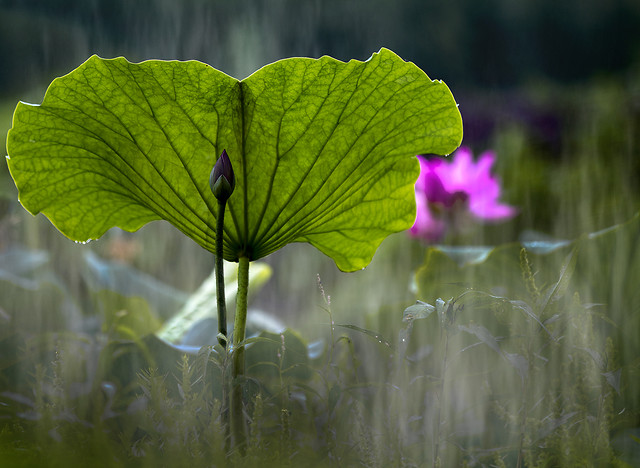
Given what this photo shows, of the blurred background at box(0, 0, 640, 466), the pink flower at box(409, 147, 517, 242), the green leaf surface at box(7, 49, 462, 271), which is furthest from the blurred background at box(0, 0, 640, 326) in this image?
the green leaf surface at box(7, 49, 462, 271)

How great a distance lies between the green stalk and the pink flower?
1.27 feet

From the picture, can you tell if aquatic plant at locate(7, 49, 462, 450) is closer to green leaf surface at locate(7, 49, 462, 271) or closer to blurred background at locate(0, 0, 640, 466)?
green leaf surface at locate(7, 49, 462, 271)

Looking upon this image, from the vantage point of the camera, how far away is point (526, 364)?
10.6 inches

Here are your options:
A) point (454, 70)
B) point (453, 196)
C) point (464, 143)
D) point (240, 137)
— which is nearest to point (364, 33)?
point (454, 70)

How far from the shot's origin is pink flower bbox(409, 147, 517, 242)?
66cm

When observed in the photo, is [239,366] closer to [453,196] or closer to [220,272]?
[220,272]

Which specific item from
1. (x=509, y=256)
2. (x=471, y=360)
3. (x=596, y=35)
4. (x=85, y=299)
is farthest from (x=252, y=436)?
(x=596, y=35)

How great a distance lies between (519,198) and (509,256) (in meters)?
0.75

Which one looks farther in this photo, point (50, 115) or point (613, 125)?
point (613, 125)

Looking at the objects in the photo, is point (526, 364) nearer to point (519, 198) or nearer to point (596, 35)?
point (519, 198)

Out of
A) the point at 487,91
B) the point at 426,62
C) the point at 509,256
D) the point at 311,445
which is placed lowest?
the point at 311,445

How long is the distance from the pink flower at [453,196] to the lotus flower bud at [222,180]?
0.42 m

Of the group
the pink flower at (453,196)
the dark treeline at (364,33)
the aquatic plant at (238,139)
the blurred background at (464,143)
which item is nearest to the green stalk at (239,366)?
the aquatic plant at (238,139)

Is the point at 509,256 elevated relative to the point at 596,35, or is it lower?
lower
